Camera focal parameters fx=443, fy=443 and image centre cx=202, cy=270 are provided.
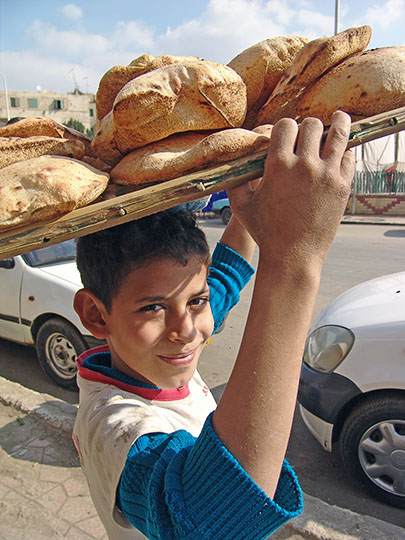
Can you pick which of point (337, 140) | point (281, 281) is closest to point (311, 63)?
point (337, 140)

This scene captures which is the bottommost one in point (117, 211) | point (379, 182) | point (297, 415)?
point (297, 415)

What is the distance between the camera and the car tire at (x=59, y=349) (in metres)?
4.23

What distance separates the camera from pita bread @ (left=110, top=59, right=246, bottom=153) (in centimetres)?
92

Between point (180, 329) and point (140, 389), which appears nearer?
point (180, 329)

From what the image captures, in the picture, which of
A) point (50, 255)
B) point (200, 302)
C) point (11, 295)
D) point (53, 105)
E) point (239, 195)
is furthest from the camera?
point (53, 105)

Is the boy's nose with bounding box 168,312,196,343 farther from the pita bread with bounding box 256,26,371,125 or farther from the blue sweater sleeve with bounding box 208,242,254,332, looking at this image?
the blue sweater sleeve with bounding box 208,242,254,332

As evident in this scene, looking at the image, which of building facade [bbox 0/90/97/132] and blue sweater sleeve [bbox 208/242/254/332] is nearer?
blue sweater sleeve [bbox 208/242/254/332]

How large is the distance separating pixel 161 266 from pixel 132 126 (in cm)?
35

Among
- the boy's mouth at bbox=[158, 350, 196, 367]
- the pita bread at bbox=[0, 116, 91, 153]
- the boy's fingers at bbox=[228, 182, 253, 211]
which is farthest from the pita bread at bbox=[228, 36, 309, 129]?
the boy's mouth at bbox=[158, 350, 196, 367]

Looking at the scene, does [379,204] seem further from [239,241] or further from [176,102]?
[176,102]

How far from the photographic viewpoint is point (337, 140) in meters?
0.82

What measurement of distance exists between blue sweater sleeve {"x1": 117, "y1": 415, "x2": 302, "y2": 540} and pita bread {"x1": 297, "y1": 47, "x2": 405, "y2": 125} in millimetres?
704

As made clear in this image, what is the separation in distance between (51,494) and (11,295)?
2.36 metres

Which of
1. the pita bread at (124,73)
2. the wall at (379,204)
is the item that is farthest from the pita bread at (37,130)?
the wall at (379,204)
